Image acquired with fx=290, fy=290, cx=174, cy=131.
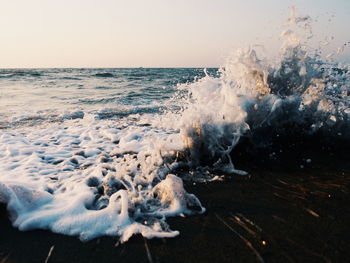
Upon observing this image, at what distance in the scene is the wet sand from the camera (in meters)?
1.88

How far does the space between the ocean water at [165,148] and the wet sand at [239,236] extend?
0.12m

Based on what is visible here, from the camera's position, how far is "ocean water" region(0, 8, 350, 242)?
239 cm

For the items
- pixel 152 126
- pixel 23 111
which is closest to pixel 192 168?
pixel 152 126

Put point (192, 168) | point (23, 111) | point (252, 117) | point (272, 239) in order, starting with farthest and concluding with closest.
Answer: point (23, 111) < point (252, 117) < point (192, 168) < point (272, 239)

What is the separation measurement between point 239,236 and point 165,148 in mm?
1766

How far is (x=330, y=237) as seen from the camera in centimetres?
202

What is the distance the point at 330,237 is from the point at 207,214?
0.90 metres

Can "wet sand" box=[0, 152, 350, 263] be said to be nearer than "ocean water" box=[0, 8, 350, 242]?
Yes

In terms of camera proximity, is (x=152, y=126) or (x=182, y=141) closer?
(x=182, y=141)

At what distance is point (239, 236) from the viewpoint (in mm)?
2066

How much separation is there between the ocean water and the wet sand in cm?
12

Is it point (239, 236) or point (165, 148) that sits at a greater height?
point (165, 148)

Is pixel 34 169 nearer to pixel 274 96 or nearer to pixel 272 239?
pixel 272 239

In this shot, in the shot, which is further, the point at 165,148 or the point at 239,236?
the point at 165,148
